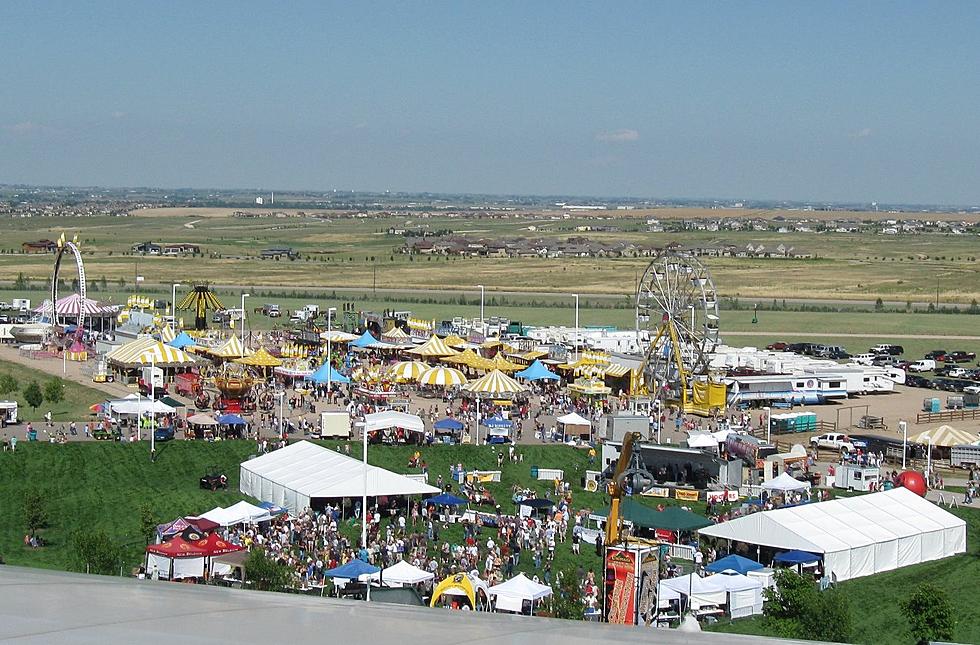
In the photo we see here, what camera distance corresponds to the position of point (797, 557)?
24812 mm

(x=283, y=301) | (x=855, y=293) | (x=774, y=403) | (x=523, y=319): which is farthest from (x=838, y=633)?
(x=855, y=293)

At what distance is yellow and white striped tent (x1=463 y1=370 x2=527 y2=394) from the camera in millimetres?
44344

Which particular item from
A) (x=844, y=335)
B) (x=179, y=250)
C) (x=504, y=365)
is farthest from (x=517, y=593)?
(x=179, y=250)

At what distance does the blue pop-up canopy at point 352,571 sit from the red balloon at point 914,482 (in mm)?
14822

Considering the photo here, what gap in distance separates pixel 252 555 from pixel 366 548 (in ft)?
9.67

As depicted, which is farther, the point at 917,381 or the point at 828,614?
the point at 917,381

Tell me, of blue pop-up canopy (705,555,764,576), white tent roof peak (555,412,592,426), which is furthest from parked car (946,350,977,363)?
blue pop-up canopy (705,555,764,576)

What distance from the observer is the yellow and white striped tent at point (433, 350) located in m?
54.2

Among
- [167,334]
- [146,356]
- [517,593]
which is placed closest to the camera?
[517,593]

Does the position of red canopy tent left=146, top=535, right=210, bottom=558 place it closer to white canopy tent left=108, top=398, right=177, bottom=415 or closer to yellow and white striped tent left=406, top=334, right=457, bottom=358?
white canopy tent left=108, top=398, right=177, bottom=415

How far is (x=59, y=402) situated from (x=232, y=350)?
384 inches

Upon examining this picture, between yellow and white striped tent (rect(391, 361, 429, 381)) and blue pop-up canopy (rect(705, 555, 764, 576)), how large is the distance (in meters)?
24.9

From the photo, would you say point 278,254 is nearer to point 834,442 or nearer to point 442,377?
point 442,377

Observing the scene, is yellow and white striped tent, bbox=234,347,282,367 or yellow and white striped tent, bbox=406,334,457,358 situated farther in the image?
yellow and white striped tent, bbox=406,334,457,358
